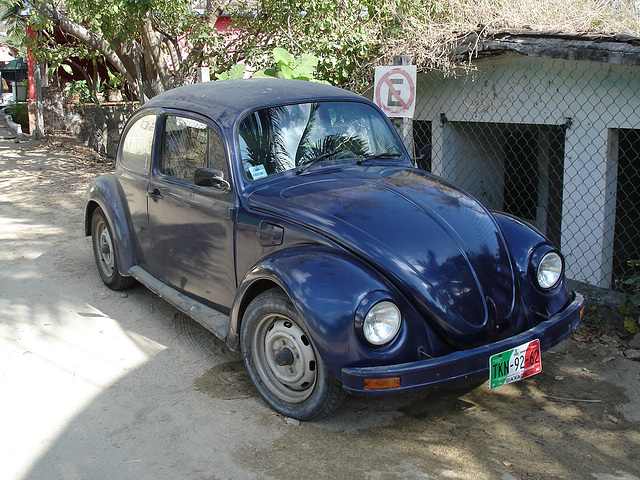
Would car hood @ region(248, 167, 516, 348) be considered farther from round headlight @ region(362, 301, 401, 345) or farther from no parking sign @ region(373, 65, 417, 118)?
no parking sign @ region(373, 65, 417, 118)

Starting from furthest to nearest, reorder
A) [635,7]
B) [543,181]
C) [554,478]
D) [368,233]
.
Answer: [543,181] → [635,7] → [368,233] → [554,478]

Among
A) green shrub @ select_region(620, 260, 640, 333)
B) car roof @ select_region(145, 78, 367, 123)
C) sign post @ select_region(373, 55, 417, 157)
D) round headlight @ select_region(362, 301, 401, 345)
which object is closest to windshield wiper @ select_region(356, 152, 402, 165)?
car roof @ select_region(145, 78, 367, 123)

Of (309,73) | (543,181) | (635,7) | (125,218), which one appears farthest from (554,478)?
(635,7)

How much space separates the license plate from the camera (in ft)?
10.7

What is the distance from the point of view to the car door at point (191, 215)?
13.6 ft

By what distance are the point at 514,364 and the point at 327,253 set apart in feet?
3.77

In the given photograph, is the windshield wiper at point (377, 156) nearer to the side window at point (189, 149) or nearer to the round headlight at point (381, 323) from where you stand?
the side window at point (189, 149)

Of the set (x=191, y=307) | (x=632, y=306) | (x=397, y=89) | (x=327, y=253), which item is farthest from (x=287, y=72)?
(x=632, y=306)

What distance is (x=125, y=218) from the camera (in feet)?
17.5

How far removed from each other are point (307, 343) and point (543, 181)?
5.88m

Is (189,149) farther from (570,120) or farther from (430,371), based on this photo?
(570,120)

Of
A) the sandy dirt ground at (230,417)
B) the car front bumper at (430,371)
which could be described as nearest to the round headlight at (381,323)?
the car front bumper at (430,371)

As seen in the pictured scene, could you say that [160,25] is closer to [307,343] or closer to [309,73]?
[309,73]

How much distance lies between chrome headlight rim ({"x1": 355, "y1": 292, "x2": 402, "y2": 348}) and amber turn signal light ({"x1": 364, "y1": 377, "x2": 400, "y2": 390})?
0.18 meters
